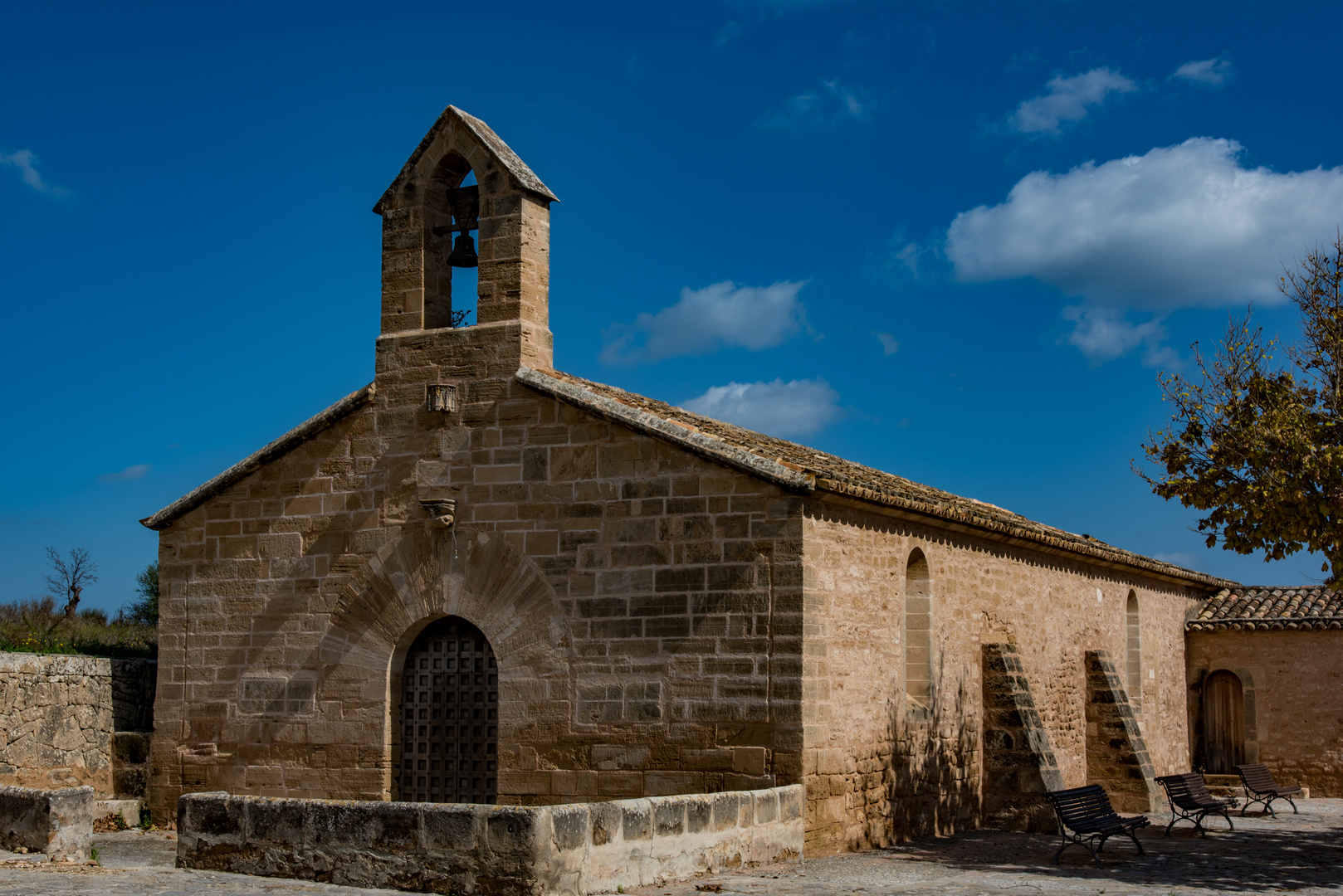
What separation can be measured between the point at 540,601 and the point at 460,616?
0.91 meters

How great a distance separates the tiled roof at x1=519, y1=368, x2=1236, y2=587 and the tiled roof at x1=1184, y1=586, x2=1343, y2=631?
5.36 m

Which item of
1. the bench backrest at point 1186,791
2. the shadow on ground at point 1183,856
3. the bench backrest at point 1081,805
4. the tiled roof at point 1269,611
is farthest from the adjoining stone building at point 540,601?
the tiled roof at point 1269,611

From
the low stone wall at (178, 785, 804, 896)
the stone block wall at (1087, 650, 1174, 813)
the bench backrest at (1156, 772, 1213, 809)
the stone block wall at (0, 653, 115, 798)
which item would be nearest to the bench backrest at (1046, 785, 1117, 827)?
the bench backrest at (1156, 772, 1213, 809)

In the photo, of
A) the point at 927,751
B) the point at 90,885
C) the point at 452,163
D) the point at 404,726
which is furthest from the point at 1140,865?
the point at 452,163

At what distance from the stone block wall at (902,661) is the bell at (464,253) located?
459cm

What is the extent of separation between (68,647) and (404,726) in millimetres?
4841

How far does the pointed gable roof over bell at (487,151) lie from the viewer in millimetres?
12945

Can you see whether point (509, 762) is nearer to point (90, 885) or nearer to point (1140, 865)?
point (90, 885)

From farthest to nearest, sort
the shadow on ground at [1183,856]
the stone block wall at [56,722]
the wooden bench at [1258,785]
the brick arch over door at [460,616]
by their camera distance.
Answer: the wooden bench at [1258,785]
the stone block wall at [56,722]
the brick arch over door at [460,616]
the shadow on ground at [1183,856]

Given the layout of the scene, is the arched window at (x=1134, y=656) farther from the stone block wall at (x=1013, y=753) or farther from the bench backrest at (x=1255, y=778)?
the stone block wall at (x=1013, y=753)

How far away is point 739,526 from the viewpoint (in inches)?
447

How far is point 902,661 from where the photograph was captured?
13117 millimetres

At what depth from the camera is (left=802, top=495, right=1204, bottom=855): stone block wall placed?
1131cm

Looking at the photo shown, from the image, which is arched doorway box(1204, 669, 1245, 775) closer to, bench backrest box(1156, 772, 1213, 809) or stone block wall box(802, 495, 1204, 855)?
stone block wall box(802, 495, 1204, 855)
